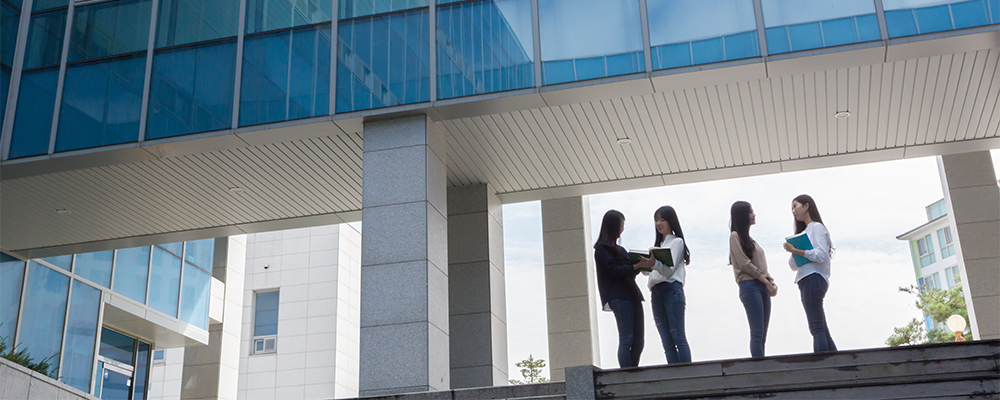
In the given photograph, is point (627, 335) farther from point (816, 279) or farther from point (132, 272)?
point (132, 272)

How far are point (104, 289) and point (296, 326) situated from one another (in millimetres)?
15002

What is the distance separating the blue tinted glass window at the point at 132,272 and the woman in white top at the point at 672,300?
16.2m

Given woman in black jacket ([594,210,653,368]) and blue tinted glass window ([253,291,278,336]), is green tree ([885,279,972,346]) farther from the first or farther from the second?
woman in black jacket ([594,210,653,368])

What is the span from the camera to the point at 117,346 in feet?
74.2

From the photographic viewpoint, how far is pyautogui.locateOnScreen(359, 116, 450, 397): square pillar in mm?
11266

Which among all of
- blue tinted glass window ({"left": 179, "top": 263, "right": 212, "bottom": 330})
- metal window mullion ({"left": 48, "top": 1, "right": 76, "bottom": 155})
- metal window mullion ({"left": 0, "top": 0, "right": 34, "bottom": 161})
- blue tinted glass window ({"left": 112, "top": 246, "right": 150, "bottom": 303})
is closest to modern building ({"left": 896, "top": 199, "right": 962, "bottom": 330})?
blue tinted glass window ({"left": 179, "top": 263, "right": 212, "bottom": 330})

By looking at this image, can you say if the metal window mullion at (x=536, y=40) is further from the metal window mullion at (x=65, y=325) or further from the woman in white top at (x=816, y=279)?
the metal window mullion at (x=65, y=325)

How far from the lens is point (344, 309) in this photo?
35.7 m

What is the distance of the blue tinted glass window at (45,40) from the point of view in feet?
47.8

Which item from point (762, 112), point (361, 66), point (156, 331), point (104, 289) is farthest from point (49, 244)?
point (762, 112)

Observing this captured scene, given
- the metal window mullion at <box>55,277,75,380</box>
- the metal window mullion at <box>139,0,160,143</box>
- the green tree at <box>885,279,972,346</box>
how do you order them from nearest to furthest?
the metal window mullion at <box>139,0,160,143</box>
the metal window mullion at <box>55,277,75,380</box>
the green tree at <box>885,279,972,346</box>

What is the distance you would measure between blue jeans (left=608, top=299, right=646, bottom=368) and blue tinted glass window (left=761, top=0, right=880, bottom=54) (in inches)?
179

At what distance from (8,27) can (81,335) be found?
8.09 meters

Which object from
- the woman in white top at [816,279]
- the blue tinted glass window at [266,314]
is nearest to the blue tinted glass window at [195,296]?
the blue tinted glass window at [266,314]
